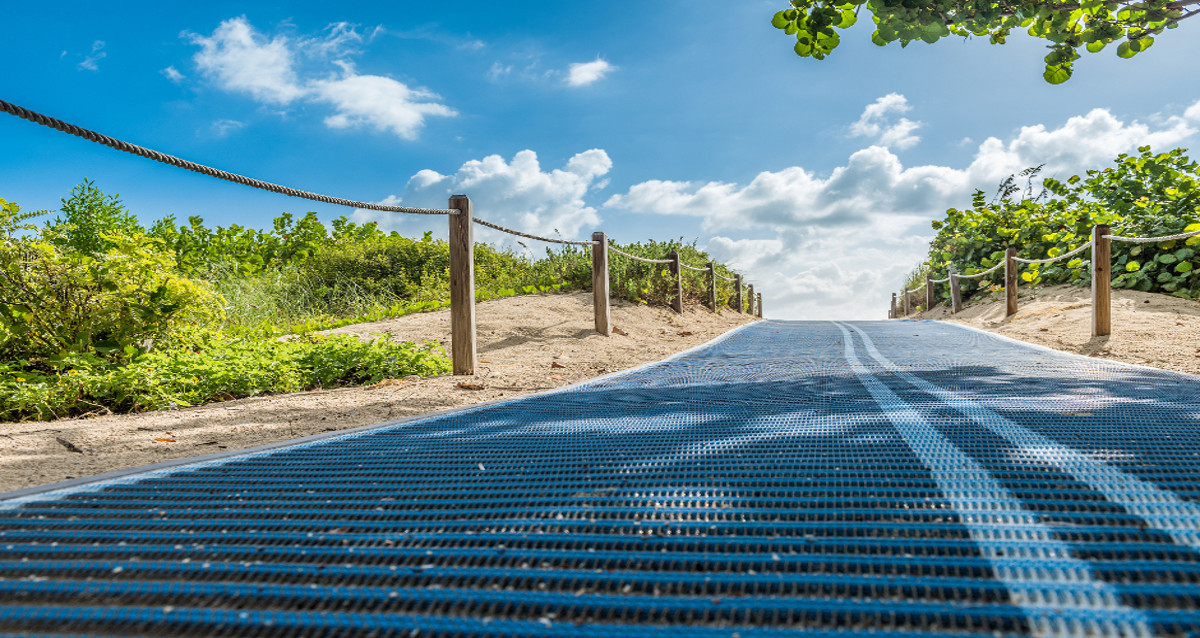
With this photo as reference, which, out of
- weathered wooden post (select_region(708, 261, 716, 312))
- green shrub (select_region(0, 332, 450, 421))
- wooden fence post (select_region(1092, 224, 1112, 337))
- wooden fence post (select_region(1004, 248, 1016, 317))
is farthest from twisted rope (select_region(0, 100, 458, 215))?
wooden fence post (select_region(1004, 248, 1016, 317))

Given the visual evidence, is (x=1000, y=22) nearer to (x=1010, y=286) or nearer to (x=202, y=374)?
(x=1010, y=286)

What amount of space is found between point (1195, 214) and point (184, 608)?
12.0m

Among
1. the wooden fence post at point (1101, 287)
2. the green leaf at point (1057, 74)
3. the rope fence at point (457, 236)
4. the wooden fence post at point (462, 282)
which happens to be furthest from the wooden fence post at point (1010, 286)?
the wooden fence post at point (462, 282)

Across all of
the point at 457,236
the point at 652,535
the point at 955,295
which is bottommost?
the point at 652,535

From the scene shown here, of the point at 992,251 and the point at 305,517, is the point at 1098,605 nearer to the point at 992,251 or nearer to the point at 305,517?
the point at 305,517

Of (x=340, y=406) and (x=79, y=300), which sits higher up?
(x=79, y=300)

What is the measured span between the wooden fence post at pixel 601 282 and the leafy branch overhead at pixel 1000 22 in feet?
10.6

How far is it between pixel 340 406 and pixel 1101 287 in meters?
7.35

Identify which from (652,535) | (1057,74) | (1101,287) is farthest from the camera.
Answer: (1101,287)

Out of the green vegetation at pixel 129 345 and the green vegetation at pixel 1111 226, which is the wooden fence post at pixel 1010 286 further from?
the green vegetation at pixel 129 345

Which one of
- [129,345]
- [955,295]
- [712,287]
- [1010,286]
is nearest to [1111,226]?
[1010,286]

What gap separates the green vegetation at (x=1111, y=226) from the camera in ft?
29.4

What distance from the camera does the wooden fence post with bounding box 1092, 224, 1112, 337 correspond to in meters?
6.51

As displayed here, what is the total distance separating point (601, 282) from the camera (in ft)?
24.7
